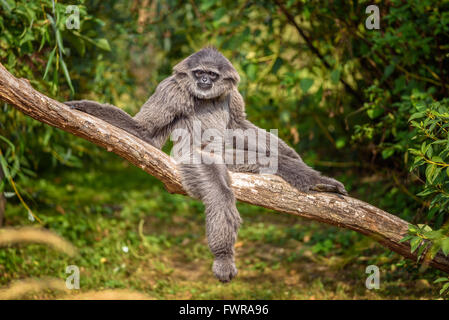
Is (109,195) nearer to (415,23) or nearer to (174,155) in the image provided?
(174,155)

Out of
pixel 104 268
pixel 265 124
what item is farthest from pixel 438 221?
pixel 265 124

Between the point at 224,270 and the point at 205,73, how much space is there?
1734mm

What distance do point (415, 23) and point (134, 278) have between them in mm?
4283

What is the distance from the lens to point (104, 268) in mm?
6102

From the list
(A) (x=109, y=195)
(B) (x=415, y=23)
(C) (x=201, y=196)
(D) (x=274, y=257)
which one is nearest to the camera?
(C) (x=201, y=196)

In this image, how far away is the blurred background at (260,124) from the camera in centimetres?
508

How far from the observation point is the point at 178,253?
6.88m

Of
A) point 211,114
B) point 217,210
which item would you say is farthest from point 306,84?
point 217,210

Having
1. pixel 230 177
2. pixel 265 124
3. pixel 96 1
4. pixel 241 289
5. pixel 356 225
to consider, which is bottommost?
pixel 241 289

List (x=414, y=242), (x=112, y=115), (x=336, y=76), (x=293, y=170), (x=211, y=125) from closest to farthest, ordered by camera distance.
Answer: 1. (x=414, y=242)
2. (x=112, y=115)
3. (x=293, y=170)
4. (x=211, y=125)
5. (x=336, y=76)

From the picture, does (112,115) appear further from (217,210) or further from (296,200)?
(296,200)

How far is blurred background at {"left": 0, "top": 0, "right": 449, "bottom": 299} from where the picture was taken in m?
5.08

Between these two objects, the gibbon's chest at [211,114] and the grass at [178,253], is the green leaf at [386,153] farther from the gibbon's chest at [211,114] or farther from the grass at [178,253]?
the gibbon's chest at [211,114]

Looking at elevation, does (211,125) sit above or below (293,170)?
above
